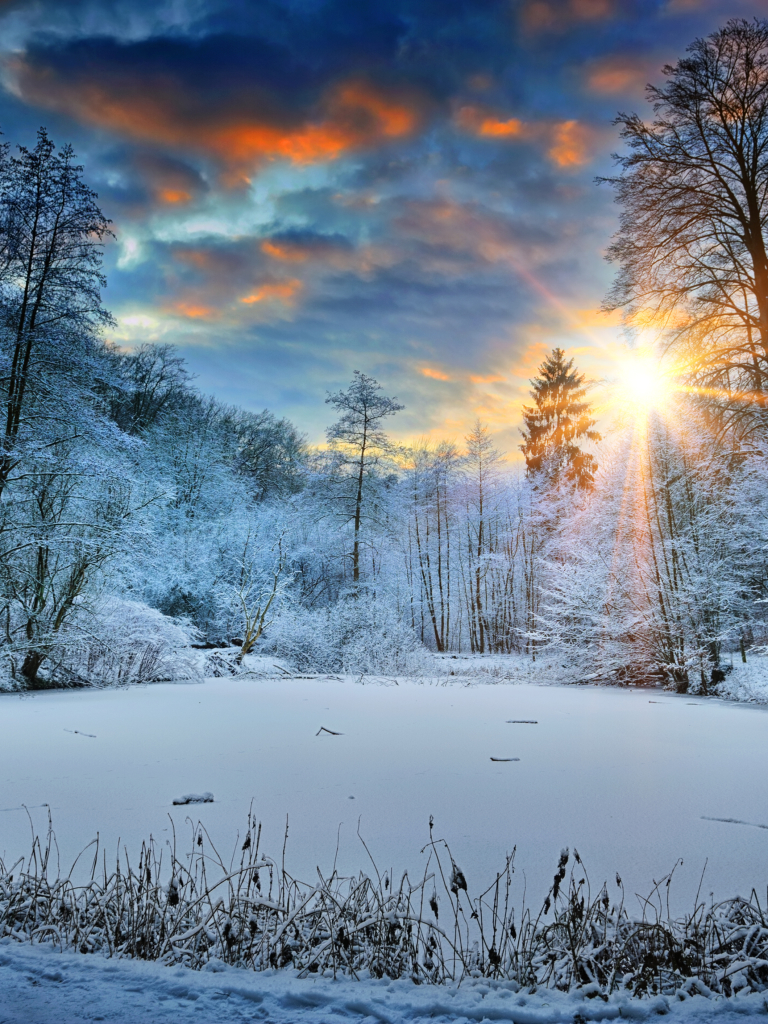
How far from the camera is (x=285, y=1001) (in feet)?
4.50

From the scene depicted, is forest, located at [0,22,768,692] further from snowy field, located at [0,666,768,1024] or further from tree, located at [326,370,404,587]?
snowy field, located at [0,666,768,1024]

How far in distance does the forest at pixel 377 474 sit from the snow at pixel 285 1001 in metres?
6.59

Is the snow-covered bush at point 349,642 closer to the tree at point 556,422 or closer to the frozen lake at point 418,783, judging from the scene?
the frozen lake at point 418,783

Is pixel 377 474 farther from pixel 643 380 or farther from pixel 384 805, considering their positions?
pixel 384 805

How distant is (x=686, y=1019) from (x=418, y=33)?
912cm

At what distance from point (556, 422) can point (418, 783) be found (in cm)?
1960

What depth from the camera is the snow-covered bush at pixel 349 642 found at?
14188 millimetres

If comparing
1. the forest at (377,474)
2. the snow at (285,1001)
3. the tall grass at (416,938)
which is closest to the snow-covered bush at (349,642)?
the forest at (377,474)

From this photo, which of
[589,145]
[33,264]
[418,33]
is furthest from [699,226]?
[33,264]

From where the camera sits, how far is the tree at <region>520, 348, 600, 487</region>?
66.2 feet

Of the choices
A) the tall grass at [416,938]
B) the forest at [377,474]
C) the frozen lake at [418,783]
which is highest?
the forest at [377,474]

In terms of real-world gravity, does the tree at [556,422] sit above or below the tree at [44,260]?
above

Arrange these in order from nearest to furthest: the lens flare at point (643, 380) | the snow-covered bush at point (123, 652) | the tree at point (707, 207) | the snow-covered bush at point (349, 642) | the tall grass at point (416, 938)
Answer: the tall grass at point (416, 938)
the tree at point (707, 207)
the lens flare at point (643, 380)
the snow-covered bush at point (123, 652)
the snow-covered bush at point (349, 642)

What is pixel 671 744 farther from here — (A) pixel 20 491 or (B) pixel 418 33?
(A) pixel 20 491
